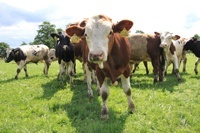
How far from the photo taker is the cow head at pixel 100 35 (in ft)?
16.5

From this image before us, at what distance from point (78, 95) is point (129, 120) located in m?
3.42

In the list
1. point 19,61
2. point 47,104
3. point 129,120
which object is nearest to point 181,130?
point 129,120

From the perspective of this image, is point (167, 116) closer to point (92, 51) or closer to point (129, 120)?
point (129, 120)

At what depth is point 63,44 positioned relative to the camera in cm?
1120

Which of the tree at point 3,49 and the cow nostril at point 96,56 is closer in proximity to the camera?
the cow nostril at point 96,56

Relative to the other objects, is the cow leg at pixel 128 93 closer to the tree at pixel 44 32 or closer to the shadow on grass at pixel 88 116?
the shadow on grass at pixel 88 116

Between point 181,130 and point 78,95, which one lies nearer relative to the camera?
point 181,130

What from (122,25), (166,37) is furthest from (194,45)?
(122,25)

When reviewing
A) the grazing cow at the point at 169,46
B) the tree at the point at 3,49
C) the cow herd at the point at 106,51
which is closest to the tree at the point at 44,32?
the tree at the point at 3,49

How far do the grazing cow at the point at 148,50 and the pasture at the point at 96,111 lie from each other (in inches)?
50.2

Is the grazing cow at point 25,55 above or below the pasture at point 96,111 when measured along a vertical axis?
above

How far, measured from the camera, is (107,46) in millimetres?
5551

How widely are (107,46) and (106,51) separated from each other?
22 centimetres

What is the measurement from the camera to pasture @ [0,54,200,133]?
5.87 meters
